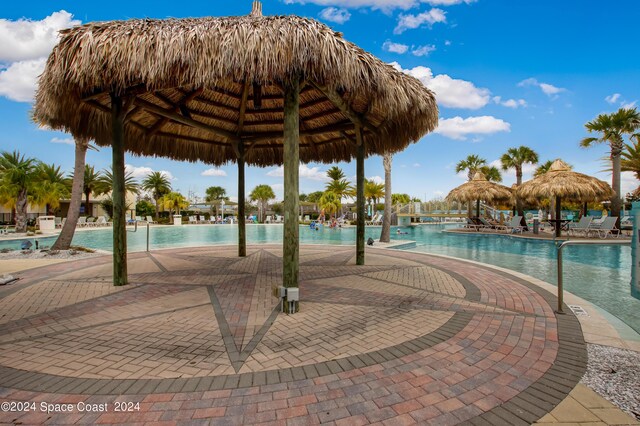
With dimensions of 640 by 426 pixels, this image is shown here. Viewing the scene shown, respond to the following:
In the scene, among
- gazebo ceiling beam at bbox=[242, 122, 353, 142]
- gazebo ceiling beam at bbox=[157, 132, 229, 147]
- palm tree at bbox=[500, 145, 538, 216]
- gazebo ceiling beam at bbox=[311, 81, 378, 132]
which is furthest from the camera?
palm tree at bbox=[500, 145, 538, 216]

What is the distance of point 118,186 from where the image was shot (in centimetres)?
539

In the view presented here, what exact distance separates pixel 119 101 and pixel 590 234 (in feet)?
80.3

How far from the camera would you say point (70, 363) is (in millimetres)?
2676

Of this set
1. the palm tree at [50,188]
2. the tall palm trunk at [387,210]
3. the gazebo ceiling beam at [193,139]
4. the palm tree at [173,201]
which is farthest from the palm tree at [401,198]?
the gazebo ceiling beam at [193,139]

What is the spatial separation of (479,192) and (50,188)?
37.0m

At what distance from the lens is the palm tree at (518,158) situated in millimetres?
29828

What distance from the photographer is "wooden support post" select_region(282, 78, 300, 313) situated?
412 cm

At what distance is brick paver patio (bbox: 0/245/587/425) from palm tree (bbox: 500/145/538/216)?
1198 inches

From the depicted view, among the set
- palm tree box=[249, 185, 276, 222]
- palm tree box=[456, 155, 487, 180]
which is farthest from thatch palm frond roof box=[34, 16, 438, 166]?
palm tree box=[249, 185, 276, 222]

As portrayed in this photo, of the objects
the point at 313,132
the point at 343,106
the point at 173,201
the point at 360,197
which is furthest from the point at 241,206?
the point at 173,201

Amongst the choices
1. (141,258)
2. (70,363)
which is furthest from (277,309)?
(141,258)

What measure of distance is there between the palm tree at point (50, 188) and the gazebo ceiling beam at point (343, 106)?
28.7m

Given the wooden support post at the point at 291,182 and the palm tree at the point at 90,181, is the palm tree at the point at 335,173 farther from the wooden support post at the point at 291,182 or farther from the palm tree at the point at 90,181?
the wooden support post at the point at 291,182

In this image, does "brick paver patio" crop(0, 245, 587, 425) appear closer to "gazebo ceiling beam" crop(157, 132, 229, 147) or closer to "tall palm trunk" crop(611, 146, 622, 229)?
"gazebo ceiling beam" crop(157, 132, 229, 147)
